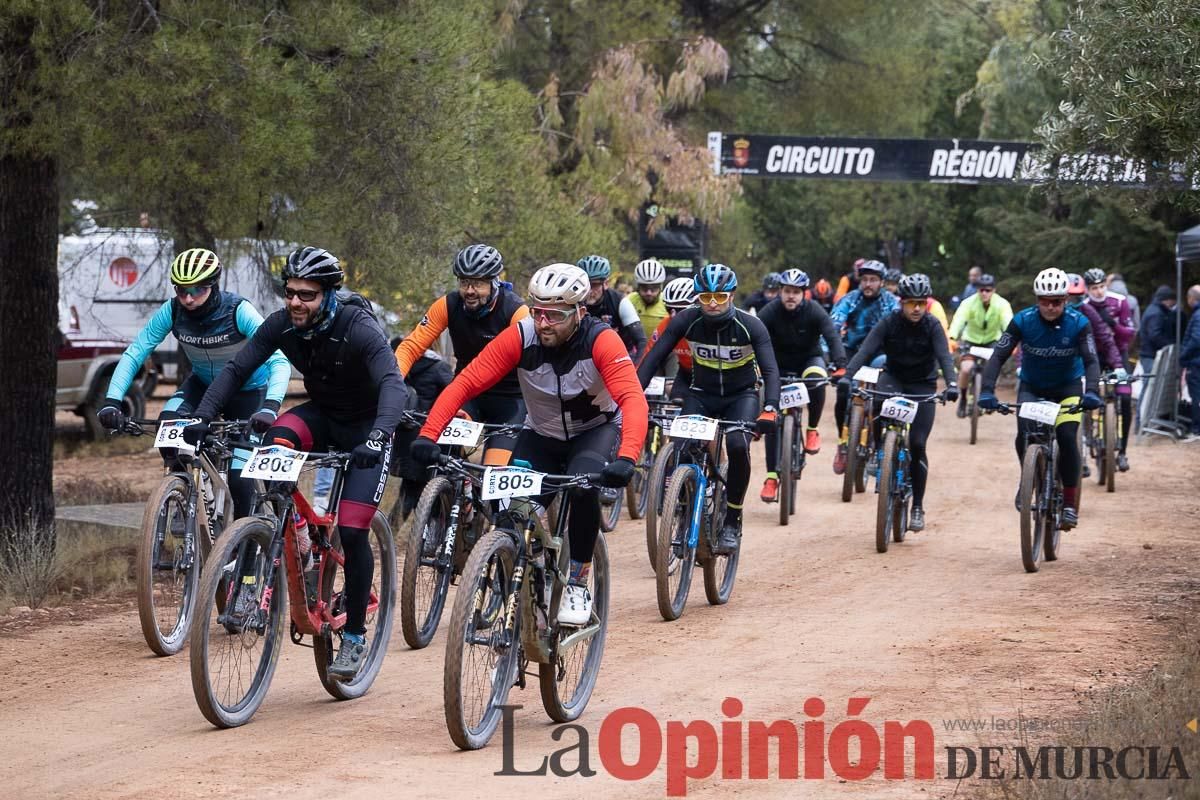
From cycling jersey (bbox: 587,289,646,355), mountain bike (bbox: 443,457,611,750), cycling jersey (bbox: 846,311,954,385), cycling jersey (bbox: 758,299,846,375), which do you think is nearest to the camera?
mountain bike (bbox: 443,457,611,750)

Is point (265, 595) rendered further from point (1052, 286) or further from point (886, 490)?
point (1052, 286)

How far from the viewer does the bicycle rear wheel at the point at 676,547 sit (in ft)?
33.0

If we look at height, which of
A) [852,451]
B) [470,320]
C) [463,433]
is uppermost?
[470,320]

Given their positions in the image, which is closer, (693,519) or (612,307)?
(693,519)

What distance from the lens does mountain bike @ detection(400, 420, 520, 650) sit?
9.09 m

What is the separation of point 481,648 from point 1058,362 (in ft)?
22.7

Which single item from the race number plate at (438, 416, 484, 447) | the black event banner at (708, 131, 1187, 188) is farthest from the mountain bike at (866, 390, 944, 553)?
the black event banner at (708, 131, 1187, 188)

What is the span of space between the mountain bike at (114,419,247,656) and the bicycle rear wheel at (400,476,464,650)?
3.60 feet

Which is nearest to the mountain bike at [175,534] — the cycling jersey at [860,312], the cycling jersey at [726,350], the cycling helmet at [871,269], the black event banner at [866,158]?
the cycling jersey at [726,350]

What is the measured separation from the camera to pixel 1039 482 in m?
12.3

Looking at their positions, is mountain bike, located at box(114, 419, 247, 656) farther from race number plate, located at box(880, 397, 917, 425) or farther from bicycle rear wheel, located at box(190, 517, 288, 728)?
race number plate, located at box(880, 397, 917, 425)

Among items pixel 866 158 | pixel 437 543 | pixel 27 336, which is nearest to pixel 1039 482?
pixel 437 543

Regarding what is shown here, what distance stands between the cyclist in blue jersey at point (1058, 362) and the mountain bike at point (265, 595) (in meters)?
6.04

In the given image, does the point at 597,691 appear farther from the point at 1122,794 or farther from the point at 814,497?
the point at 814,497
